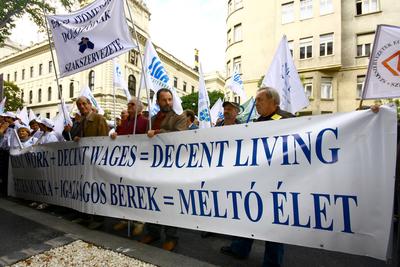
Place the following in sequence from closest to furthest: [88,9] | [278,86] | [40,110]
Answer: [88,9], [278,86], [40,110]

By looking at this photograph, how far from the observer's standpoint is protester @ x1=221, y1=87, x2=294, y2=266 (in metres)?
3.04

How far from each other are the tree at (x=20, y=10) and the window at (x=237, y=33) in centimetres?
1735

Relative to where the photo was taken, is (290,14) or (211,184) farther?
(290,14)

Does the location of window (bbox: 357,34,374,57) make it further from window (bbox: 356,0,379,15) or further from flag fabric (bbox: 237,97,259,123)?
flag fabric (bbox: 237,97,259,123)

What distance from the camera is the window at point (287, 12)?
25.8 meters

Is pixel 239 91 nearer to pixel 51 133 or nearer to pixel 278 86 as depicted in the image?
pixel 278 86

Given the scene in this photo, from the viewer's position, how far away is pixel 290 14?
25891mm

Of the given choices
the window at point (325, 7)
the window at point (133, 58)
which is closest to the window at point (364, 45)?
the window at point (325, 7)

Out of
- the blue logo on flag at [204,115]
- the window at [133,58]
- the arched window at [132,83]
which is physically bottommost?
the blue logo on flag at [204,115]

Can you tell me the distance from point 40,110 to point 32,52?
30.5ft

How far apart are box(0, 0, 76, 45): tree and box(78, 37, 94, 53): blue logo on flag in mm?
9596

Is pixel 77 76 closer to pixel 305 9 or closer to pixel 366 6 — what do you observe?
pixel 305 9

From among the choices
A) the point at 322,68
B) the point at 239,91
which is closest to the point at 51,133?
the point at 239,91

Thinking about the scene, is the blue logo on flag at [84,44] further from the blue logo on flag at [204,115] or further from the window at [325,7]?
the window at [325,7]
